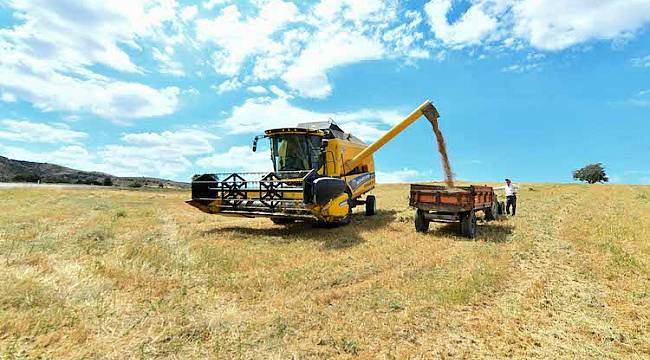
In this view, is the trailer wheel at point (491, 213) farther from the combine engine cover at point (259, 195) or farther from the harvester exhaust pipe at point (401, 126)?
the combine engine cover at point (259, 195)

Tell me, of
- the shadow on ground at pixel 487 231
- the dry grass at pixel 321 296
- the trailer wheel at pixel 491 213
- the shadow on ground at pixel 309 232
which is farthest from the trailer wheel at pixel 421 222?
the trailer wheel at pixel 491 213

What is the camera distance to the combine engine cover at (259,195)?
34.3 feet

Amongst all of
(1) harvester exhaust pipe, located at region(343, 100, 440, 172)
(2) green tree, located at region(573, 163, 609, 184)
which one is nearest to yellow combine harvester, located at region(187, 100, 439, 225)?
(1) harvester exhaust pipe, located at region(343, 100, 440, 172)

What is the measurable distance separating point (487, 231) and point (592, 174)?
62314 millimetres

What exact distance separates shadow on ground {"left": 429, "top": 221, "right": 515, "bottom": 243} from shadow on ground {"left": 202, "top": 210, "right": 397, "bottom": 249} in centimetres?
192

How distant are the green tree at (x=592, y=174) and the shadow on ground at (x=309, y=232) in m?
62.3

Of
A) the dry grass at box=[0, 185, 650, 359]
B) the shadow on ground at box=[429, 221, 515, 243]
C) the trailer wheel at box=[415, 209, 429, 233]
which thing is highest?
the trailer wheel at box=[415, 209, 429, 233]

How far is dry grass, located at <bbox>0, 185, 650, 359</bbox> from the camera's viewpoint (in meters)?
4.02

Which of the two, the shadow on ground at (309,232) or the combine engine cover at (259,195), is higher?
the combine engine cover at (259,195)

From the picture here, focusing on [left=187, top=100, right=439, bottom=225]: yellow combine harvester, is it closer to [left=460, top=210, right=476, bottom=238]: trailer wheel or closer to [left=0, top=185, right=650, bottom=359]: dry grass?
[left=0, top=185, right=650, bottom=359]: dry grass

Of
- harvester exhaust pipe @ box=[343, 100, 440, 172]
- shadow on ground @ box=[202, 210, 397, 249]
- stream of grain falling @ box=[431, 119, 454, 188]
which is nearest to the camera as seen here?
shadow on ground @ box=[202, 210, 397, 249]

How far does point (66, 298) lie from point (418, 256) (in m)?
6.25

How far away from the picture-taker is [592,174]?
198 feet

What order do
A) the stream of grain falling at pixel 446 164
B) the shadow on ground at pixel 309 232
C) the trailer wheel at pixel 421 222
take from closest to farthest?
the shadow on ground at pixel 309 232 < the trailer wheel at pixel 421 222 < the stream of grain falling at pixel 446 164
